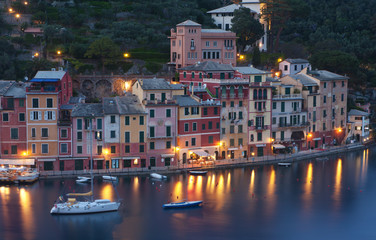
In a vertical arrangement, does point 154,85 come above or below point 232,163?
above

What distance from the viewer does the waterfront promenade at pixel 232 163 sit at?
64938 mm

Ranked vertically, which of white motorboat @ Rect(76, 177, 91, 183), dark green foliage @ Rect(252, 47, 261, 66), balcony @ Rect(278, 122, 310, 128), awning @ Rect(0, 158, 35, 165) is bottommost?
white motorboat @ Rect(76, 177, 91, 183)

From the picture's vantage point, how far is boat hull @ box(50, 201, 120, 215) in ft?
178

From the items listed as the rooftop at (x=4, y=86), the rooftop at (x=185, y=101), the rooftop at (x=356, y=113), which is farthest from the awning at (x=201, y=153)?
the rooftop at (x=356, y=113)

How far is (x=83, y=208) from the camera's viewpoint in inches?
2152

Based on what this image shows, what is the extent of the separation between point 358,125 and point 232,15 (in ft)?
94.5

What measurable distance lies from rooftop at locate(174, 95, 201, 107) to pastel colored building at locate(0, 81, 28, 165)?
15.1 meters

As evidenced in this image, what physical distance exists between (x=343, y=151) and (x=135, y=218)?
34843 mm

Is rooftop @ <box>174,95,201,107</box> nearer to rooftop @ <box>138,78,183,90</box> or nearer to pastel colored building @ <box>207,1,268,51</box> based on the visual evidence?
rooftop @ <box>138,78,183,90</box>

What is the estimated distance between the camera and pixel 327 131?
81.1 metres

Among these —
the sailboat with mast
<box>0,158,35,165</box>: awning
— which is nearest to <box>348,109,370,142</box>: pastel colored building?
the sailboat with mast

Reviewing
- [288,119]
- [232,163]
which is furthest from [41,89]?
[288,119]

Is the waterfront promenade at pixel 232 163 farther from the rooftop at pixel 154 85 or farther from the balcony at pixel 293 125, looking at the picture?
the rooftop at pixel 154 85

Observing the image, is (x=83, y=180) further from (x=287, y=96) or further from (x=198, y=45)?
(x=198, y=45)
